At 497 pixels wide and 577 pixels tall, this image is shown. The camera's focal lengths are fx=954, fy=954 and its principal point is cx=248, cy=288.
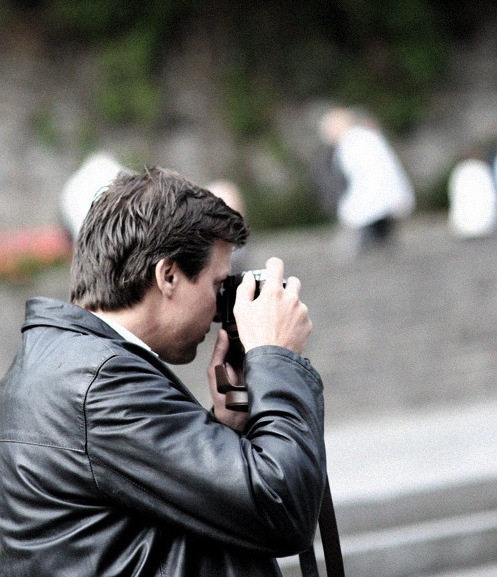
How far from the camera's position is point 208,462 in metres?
1.45

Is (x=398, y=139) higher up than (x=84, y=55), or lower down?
lower down

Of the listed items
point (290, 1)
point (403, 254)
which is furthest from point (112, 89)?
point (403, 254)

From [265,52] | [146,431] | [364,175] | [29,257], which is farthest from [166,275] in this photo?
[265,52]

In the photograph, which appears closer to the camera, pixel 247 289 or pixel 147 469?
pixel 147 469

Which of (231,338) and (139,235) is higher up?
(139,235)

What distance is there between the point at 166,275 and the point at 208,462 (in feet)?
1.23

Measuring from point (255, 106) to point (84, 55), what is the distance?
243 cm

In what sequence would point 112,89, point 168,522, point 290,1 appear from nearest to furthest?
1. point 168,522
2. point 112,89
3. point 290,1

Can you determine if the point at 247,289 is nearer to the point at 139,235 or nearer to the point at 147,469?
the point at 139,235

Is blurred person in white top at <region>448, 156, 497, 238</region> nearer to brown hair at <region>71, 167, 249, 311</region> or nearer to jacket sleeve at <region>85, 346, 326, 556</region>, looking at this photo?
brown hair at <region>71, 167, 249, 311</region>

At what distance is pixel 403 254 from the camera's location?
24.4ft

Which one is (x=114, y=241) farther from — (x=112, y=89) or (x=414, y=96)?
(x=414, y=96)

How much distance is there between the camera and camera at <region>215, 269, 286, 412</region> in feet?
5.52

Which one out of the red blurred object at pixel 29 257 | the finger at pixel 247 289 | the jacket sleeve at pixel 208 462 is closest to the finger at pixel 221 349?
the finger at pixel 247 289
